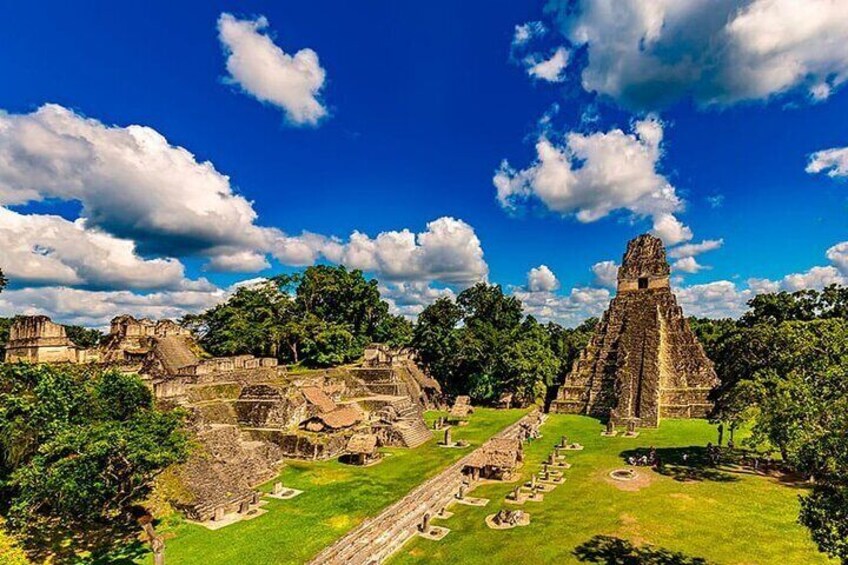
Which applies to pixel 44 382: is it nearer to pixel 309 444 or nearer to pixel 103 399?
pixel 103 399

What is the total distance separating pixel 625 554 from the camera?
52.3 feet

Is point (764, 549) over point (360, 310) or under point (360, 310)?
under

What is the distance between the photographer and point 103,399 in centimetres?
1723

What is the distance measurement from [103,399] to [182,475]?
18.7 feet

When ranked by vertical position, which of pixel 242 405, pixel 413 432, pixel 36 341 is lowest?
pixel 413 432

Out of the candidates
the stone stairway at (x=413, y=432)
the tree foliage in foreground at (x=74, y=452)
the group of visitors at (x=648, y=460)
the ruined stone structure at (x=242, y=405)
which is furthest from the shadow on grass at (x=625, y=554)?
the stone stairway at (x=413, y=432)

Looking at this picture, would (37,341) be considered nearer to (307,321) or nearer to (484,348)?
(307,321)

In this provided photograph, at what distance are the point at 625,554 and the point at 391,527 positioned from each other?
9235 millimetres

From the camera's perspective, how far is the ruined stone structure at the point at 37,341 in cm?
2858

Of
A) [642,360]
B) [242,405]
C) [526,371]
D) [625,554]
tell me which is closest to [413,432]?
[242,405]

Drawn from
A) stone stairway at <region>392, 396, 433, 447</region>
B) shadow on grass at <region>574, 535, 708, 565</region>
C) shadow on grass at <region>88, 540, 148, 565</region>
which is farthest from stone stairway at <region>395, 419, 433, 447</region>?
shadow on grass at <region>88, 540, 148, 565</region>

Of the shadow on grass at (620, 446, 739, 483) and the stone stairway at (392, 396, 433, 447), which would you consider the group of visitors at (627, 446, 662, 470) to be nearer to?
the shadow on grass at (620, 446, 739, 483)

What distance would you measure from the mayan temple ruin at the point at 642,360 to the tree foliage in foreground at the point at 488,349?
375 centimetres

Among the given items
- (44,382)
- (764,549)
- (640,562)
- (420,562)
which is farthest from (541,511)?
(44,382)
